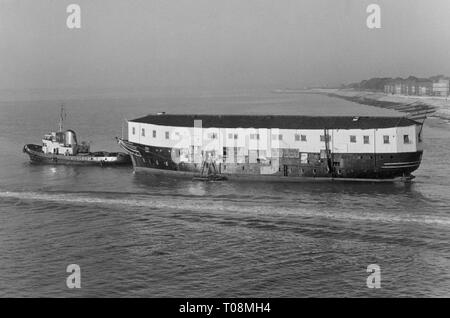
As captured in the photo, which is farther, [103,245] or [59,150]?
[59,150]

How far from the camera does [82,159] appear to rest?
70.9m

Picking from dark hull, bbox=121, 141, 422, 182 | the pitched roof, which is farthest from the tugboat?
dark hull, bbox=121, 141, 422, 182

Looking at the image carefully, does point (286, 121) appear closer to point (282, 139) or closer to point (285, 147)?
point (282, 139)

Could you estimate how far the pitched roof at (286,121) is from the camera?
5634 centimetres

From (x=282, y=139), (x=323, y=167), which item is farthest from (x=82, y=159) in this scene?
(x=323, y=167)

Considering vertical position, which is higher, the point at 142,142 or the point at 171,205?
the point at 142,142

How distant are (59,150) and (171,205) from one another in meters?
33.0

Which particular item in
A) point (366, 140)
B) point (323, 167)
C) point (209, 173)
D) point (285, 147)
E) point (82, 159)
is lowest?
point (209, 173)

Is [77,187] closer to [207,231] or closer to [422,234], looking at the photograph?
[207,231]

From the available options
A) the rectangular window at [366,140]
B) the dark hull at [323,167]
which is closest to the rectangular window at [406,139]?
the dark hull at [323,167]

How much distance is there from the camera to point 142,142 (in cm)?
6397

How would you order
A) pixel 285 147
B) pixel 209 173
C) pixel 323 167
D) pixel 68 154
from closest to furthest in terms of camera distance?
pixel 323 167 < pixel 285 147 < pixel 209 173 < pixel 68 154

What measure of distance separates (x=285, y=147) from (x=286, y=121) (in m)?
3.44
